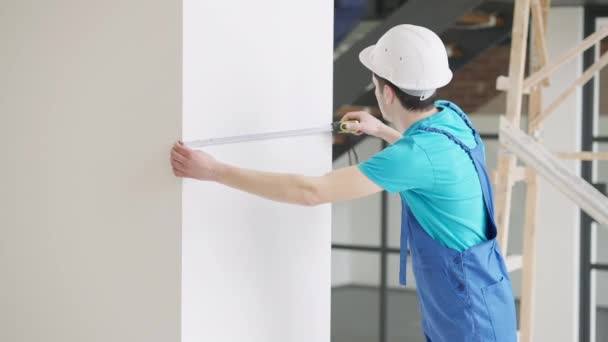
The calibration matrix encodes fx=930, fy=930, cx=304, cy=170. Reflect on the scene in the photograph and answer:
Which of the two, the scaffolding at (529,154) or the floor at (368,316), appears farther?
the floor at (368,316)

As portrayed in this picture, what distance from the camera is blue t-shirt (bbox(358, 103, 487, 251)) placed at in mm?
1926

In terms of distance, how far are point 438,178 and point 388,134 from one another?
40 cm

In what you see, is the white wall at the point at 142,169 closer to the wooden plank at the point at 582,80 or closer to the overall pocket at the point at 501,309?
the overall pocket at the point at 501,309

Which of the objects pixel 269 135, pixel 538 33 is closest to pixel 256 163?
pixel 269 135

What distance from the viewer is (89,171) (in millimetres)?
1925

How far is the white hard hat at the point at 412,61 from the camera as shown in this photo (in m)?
1.99

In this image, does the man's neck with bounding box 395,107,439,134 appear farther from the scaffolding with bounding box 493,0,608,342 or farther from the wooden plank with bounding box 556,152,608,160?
the wooden plank with bounding box 556,152,608,160

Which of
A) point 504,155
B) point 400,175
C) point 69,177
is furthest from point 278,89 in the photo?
point 504,155

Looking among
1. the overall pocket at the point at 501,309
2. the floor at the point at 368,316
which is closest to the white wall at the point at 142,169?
the overall pocket at the point at 501,309

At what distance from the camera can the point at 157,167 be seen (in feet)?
6.03

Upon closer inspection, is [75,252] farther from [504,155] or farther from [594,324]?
[594,324]

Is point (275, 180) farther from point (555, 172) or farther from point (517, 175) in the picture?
point (517, 175)

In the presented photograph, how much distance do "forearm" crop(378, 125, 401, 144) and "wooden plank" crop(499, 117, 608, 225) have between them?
1211 mm

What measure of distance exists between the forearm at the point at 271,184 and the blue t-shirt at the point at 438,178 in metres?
0.13
